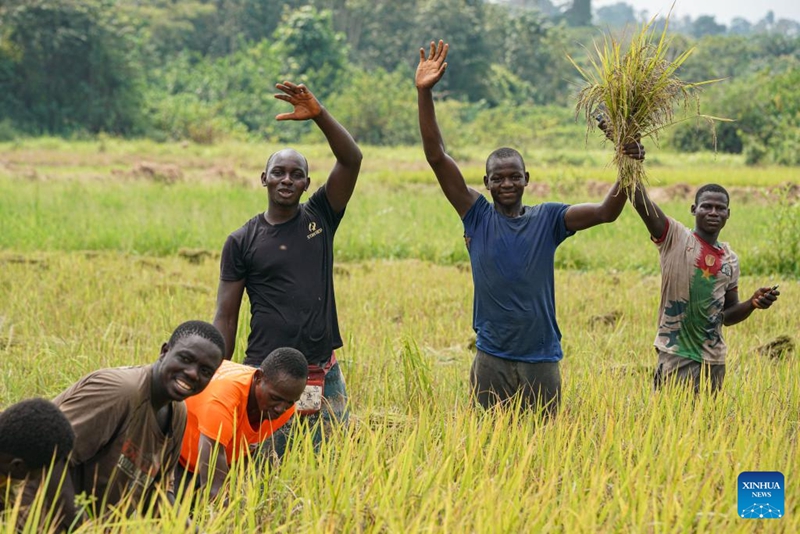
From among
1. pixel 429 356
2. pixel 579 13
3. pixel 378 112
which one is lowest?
pixel 429 356

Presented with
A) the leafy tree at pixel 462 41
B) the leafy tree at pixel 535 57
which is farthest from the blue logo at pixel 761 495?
the leafy tree at pixel 535 57

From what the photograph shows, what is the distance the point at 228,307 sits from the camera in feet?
13.2

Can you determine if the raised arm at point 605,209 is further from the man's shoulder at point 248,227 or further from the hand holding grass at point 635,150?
the man's shoulder at point 248,227

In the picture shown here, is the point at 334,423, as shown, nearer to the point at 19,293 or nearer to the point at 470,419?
the point at 470,419

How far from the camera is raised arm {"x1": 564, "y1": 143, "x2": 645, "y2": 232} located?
3855 millimetres

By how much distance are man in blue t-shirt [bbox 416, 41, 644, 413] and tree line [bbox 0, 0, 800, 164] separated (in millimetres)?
A: 18330

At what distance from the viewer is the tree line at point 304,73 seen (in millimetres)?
27875

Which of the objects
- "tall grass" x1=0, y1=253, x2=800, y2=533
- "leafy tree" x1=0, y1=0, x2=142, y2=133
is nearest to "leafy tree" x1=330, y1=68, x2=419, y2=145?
"leafy tree" x1=0, y1=0, x2=142, y2=133

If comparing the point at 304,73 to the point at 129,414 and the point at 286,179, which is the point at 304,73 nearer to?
the point at 286,179

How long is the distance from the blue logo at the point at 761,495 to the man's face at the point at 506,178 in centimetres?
150

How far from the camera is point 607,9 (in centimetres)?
13850

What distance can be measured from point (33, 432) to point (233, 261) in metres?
1.44

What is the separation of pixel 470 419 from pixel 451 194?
1000 millimetres

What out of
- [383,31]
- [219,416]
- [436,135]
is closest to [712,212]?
[436,135]
